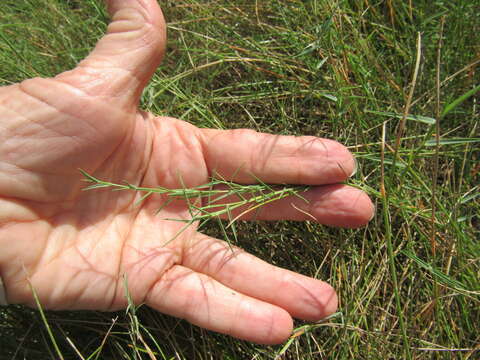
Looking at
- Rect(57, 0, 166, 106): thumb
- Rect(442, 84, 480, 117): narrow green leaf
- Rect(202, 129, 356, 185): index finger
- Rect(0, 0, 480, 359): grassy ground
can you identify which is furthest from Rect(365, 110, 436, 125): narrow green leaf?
Rect(57, 0, 166, 106): thumb

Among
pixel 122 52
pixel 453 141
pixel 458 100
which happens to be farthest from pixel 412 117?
pixel 122 52

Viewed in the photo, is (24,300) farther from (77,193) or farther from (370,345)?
(370,345)

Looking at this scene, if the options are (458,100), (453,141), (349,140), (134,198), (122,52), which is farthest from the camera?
(349,140)

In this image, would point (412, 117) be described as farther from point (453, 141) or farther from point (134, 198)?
point (134, 198)

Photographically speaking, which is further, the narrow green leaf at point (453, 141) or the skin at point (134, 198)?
the narrow green leaf at point (453, 141)

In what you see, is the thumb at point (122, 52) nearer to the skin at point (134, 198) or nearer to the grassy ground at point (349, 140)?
the skin at point (134, 198)

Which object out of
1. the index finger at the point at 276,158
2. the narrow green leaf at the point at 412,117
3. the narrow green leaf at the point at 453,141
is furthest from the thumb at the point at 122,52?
the narrow green leaf at the point at 453,141
